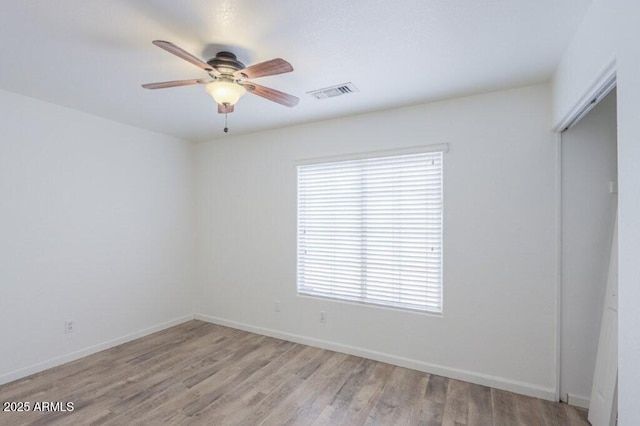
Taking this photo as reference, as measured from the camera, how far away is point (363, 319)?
10.9 feet

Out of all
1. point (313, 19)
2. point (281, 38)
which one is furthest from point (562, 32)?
point (281, 38)

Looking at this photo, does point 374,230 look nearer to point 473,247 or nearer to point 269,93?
point 473,247

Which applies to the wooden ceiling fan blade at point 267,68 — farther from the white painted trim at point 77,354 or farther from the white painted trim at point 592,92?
the white painted trim at point 77,354

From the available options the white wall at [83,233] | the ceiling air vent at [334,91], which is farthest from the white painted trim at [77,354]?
the ceiling air vent at [334,91]

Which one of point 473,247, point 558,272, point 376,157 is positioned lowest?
point 558,272

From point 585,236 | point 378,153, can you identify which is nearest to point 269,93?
point 378,153

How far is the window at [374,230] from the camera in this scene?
9.93ft

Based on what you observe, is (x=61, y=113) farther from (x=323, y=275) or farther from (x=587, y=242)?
(x=587, y=242)

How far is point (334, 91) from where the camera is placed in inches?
108

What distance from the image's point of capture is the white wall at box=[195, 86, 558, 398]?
8.43ft

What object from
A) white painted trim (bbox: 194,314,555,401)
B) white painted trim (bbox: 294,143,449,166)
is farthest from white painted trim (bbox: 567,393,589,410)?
white painted trim (bbox: 294,143,449,166)

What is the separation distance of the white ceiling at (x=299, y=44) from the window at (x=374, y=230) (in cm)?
74

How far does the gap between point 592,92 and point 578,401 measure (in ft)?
7.54

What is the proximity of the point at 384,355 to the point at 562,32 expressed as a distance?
2.97 m
